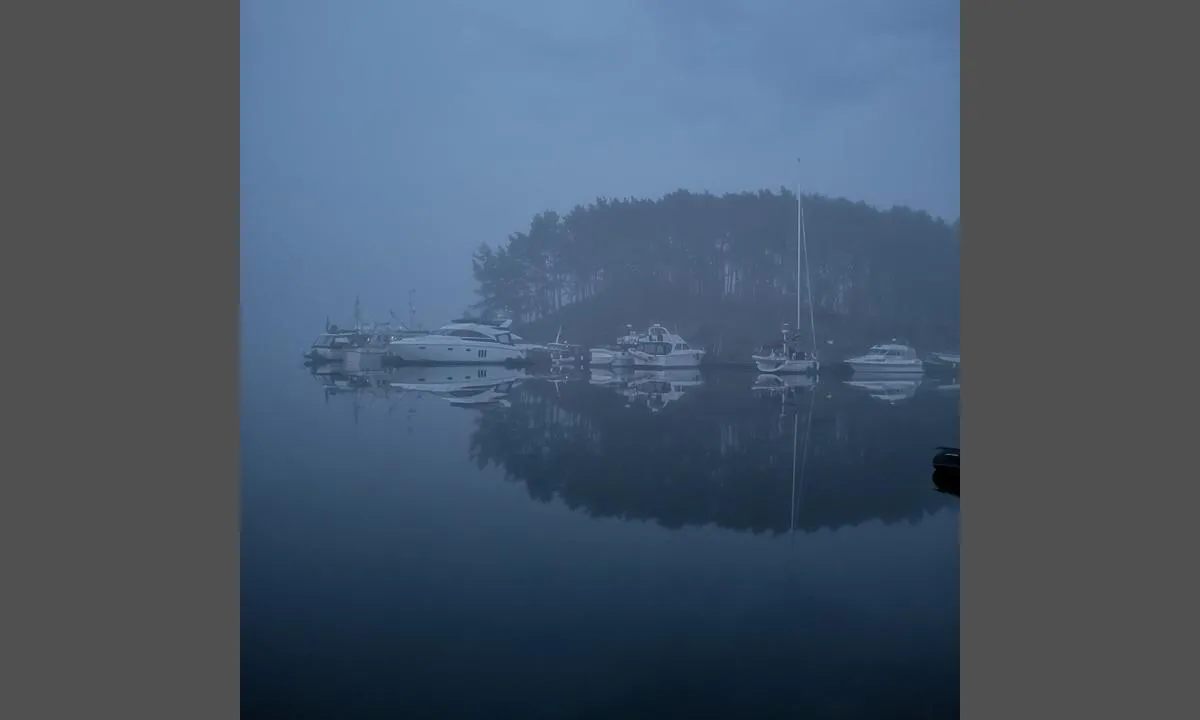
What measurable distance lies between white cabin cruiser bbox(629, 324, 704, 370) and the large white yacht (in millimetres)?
998

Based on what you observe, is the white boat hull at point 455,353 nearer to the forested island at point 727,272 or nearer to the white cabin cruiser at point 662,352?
the forested island at point 727,272

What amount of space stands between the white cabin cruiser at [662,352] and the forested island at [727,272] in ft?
0.32

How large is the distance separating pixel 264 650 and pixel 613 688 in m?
1.99

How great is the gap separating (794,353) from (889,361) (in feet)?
3.05

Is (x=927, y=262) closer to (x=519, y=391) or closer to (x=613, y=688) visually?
(x=519, y=391)

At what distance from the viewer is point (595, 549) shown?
A: 15.6 ft

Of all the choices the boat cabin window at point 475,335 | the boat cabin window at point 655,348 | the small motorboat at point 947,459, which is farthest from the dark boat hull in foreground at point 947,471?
the boat cabin window at point 475,335

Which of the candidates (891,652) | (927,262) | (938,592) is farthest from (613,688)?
(927,262)

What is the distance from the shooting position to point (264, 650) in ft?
13.0

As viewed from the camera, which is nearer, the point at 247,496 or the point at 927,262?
the point at 247,496

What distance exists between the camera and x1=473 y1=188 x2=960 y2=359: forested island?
592 centimetres

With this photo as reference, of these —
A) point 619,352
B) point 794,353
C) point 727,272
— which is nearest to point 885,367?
point 794,353

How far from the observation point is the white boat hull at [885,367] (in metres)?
6.52

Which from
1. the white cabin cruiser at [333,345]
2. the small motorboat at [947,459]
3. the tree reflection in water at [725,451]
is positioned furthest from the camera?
the small motorboat at [947,459]
